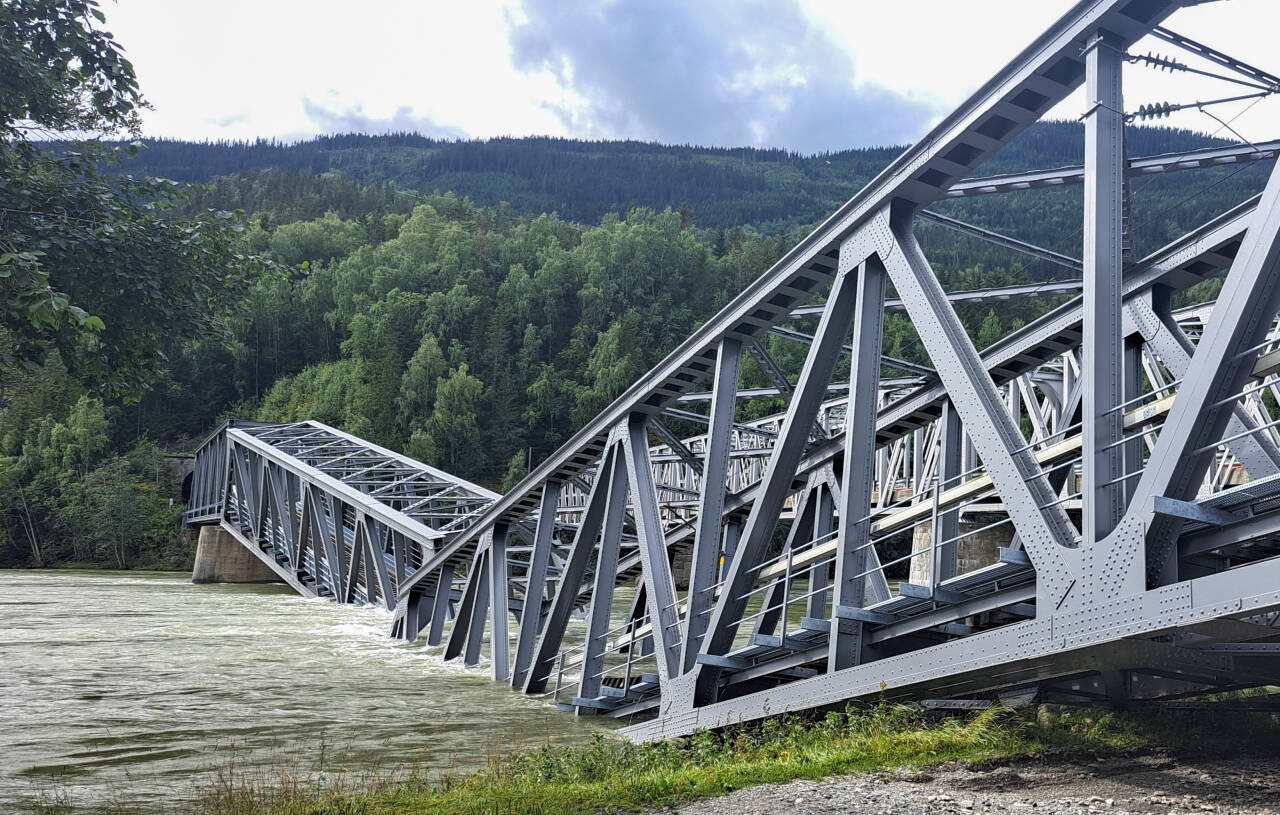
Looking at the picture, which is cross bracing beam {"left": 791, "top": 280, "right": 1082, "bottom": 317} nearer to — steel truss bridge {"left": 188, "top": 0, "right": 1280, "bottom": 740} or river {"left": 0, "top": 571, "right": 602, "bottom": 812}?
steel truss bridge {"left": 188, "top": 0, "right": 1280, "bottom": 740}

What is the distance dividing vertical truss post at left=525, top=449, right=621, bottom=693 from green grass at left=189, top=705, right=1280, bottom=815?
5495mm

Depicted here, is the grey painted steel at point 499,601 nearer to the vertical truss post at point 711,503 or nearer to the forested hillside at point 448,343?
the vertical truss post at point 711,503

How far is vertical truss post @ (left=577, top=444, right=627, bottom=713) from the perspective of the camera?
53.8ft

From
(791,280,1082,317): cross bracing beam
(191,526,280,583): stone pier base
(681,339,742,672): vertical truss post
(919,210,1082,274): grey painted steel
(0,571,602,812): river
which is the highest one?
(919,210,1082,274): grey painted steel

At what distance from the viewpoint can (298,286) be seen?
145 meters

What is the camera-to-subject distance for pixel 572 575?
17797mm

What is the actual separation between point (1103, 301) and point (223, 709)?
15907mm

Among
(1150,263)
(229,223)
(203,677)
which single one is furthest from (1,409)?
(1150,263)

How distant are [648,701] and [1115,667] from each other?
8.94 m

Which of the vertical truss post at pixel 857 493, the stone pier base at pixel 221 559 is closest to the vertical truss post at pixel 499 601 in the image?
the vertical truss post at pixel 857 493

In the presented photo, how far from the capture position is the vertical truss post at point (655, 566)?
14453 mm

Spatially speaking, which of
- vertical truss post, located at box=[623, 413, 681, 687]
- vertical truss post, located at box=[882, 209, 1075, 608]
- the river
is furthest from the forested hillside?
vertical truss post, located at box=[882, 209, 1075, 608]

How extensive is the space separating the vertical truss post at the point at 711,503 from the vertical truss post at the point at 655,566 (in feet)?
1.30

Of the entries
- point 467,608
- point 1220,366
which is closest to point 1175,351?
point 1220,366
